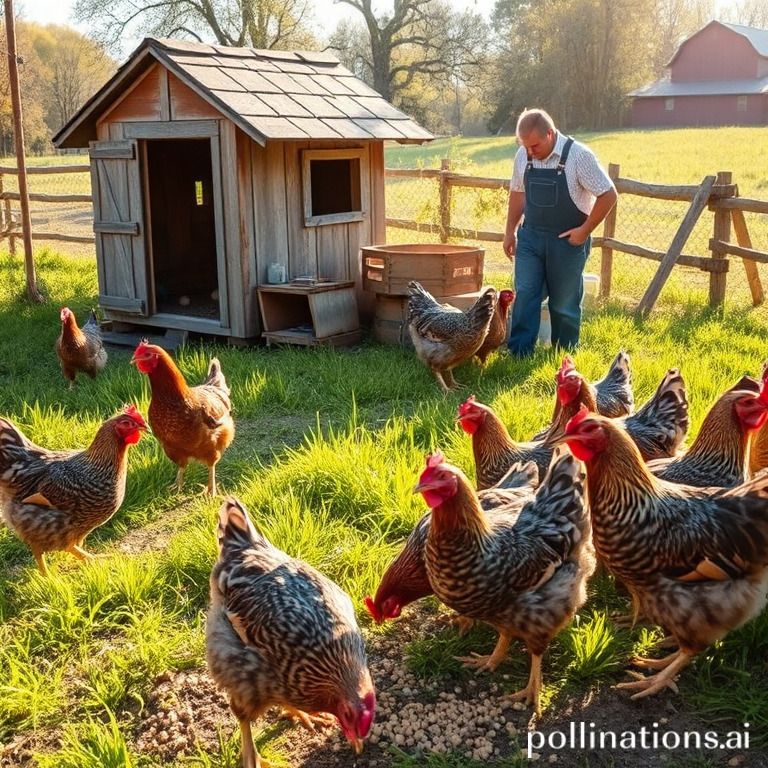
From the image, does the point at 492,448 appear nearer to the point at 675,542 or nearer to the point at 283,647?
the point at 675,542

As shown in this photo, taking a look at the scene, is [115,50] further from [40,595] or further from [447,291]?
[40,595]

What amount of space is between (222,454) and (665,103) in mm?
50707

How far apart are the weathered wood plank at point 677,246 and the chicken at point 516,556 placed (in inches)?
246

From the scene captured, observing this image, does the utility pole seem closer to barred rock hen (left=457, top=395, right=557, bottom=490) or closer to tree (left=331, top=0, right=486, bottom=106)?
barred rock hen (left=457, top=395, right=557, bottom=490)

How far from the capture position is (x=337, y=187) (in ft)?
32.6

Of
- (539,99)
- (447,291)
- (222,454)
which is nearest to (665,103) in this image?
(539,99)

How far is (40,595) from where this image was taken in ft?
12.3

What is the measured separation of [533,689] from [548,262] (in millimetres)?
4630

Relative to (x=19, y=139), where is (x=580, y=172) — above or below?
below

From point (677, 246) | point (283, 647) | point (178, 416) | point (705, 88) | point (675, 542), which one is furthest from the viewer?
point (705, 88)

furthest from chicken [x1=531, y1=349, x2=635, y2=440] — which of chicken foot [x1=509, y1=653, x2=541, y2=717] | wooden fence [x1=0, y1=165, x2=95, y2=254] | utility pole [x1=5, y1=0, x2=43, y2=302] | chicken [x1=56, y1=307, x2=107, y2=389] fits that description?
wooden fence [x1=0, y1=165, x2=95, y2=254]

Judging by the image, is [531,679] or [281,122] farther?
[281,122]

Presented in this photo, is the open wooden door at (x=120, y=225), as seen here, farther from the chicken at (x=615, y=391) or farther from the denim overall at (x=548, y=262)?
the chicken at (x=615, y=391)

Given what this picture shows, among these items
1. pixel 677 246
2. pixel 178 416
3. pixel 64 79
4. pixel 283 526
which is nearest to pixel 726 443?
pixel 283 526
